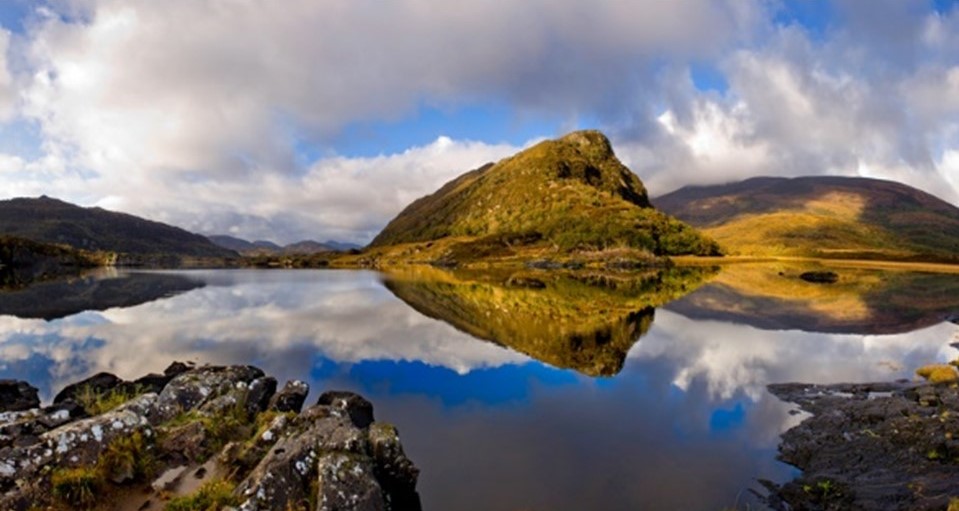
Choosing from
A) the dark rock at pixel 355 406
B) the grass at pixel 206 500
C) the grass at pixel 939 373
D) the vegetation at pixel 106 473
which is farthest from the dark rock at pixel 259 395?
the grass at pixel 939 373

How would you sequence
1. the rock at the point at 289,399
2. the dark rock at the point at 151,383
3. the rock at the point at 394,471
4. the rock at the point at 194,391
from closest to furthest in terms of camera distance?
the rock at the point at 394,471, the rock at the point at 194,391, the rock at the point at 289,399, the dark rock at the point at 151,383

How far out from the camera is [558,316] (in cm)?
5662

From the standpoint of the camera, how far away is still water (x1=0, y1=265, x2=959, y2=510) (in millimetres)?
17797

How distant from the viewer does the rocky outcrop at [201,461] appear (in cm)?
1233

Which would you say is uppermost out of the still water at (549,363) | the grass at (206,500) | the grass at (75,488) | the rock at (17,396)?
the grass at (75,488)

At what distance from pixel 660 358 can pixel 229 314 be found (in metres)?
48.2

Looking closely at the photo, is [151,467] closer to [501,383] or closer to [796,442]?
[501,383]

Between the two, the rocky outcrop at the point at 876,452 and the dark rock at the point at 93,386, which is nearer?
the rocky outcrop at the point at 876,452

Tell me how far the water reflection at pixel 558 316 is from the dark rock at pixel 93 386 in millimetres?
24623

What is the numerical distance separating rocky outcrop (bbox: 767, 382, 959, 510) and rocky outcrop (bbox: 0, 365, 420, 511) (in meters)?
11.7

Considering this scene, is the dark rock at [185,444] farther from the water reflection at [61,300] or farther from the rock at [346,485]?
the water reflection at [61,300]

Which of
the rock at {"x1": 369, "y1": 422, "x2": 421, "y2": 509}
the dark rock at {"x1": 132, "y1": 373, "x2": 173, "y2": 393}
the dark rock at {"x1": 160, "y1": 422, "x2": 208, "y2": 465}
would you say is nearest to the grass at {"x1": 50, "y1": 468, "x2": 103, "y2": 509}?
the dark rock at {"x1": 160, "y1": 422, "x2": 208, "y2": 465}

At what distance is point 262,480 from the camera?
12.3 meters

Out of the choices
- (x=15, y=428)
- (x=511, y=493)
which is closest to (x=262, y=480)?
(x=511, y=493)
